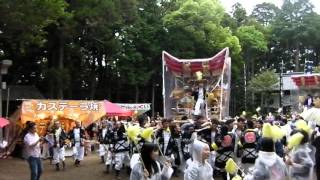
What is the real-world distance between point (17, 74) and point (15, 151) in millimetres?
13897

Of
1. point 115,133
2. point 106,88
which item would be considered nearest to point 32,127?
point 115,133

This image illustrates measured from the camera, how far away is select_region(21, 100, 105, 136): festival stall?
21312 millimetres

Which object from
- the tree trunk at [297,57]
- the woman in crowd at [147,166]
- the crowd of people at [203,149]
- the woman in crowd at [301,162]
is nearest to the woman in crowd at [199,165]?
the crowd of people at [203,149]

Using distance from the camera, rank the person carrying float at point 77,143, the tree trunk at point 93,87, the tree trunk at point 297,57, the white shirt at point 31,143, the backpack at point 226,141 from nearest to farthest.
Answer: the white shirt at point 31,143, the backpack at point 226,141, the person carrying float at point 77,143, the tree trunk at point 93,87, the tree trunk at point 297,57

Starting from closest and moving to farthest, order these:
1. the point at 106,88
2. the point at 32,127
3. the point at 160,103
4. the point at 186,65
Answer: the point at 32,127 < the point at 186,65 < the point at 106,88 < the point at 160,103

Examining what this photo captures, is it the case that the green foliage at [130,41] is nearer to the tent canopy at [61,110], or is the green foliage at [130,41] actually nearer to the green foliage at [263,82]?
the green foliage at [263,82]

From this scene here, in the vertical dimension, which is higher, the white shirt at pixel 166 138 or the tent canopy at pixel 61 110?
the tent canopy at pixel 61 110

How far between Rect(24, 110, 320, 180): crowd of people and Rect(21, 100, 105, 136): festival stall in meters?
1.91

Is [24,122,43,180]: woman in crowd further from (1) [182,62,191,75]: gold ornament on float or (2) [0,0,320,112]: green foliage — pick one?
(1) [182,62,191,75]: gold ornament on float

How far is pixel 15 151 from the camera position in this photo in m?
22.9

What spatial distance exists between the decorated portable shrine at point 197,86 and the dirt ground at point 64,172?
13.6ft

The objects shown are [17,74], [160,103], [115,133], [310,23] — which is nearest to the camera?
[115,133]

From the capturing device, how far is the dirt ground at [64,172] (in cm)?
1588

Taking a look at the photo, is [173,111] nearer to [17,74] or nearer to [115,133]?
[115,133]
